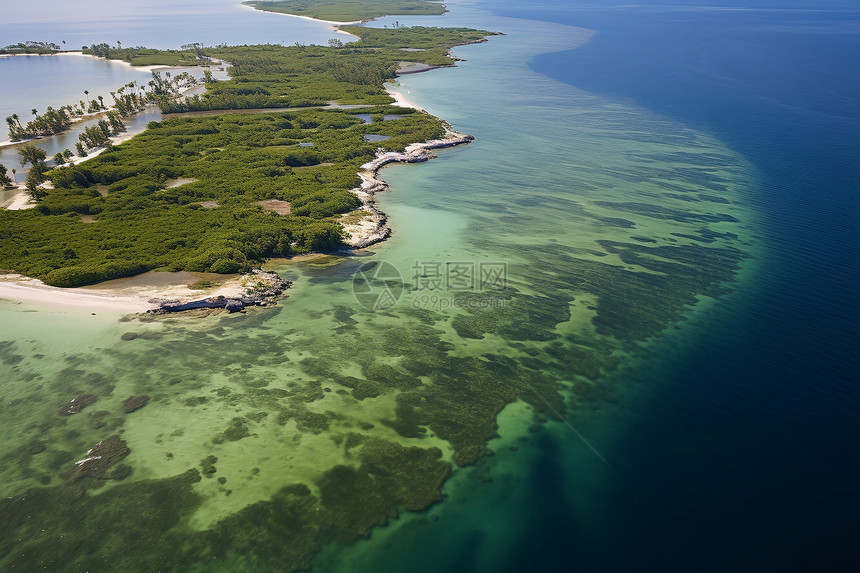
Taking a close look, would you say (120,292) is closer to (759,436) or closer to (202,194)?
(202,194)

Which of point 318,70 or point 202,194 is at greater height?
point 318,70

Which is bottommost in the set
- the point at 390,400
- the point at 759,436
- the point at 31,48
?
the point at 390,400

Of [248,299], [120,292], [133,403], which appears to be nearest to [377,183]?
[248,299]

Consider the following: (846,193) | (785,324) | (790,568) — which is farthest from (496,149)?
(790,568)

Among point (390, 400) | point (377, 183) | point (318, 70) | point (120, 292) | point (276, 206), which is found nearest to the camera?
point (390, 400)

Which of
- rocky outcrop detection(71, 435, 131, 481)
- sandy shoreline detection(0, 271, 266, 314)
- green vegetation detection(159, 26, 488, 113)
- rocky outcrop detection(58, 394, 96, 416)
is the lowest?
rocky outcrop detection(71, 435, 131, 481)

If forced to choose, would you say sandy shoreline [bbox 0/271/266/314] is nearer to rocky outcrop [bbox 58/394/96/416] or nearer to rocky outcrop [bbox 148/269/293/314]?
rocky outcrop [bbox 148/269/293/314]

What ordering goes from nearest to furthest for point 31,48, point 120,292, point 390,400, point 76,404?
point 76,404
point 390,400
point 120,292
point 31,48

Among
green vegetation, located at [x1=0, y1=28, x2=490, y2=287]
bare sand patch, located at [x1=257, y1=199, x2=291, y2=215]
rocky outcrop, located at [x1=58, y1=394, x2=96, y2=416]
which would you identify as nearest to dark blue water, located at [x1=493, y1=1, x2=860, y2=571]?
rocky outcrop, located at [x1=58, y1=394, x2=96, y2=416]
